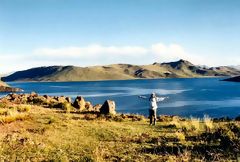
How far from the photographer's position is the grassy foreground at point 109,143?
13.7m

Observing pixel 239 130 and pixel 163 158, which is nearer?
pixel 163 158

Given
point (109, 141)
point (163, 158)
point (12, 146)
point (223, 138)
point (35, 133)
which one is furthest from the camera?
point (35, 133)

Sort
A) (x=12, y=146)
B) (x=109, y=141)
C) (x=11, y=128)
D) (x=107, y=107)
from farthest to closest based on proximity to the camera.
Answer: (x=107, y=107) → (x=11, y=128) → (x=109, y=141) → (x=12, y=146)

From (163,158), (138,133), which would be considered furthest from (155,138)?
(163,158)

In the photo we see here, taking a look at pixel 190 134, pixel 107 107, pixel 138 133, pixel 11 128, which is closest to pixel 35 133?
pixel 11 128

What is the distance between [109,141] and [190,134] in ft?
14.9

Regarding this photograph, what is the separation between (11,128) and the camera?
20.5m

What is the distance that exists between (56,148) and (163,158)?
179 inches

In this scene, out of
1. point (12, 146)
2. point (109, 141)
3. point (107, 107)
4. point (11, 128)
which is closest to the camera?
point (12, 146)

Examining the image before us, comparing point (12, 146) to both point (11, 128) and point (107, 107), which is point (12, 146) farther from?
point (107, 107)

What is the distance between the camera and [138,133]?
19.8 meters

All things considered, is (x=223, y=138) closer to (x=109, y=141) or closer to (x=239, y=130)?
(x=239, y=130)

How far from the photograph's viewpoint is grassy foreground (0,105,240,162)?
1374 cm

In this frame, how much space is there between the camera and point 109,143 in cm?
1667
